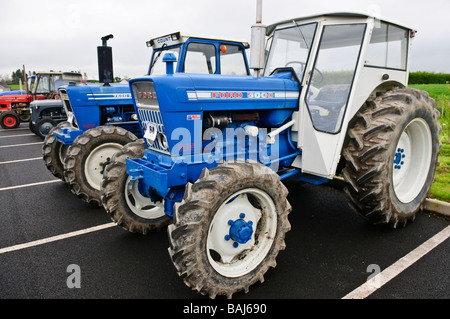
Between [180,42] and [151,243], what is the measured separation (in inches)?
135

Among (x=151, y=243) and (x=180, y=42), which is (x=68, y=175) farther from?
(x=180, y=42)

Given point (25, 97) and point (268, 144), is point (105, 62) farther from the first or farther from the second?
point (25, 97)

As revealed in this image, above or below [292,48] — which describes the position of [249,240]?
below

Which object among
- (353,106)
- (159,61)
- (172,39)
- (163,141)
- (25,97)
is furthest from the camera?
(25,97)

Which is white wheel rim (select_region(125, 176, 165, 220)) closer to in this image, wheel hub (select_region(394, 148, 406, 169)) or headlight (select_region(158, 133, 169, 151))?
headlight (select_region(158, 133, 169, 151))

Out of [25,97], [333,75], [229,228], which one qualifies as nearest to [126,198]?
[229,228]

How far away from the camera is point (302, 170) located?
3.89 metres

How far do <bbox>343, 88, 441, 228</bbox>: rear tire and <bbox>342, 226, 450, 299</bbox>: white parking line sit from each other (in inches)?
14.8

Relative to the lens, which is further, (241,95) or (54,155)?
(54,155)

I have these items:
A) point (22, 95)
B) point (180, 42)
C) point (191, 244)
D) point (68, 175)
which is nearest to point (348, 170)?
point (191, 244)

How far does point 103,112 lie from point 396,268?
5.40 metres

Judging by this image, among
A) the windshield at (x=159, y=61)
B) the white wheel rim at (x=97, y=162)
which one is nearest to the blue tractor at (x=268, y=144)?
the white wheel rim at (x=97, y=162)

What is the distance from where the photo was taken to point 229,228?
2924 mm
